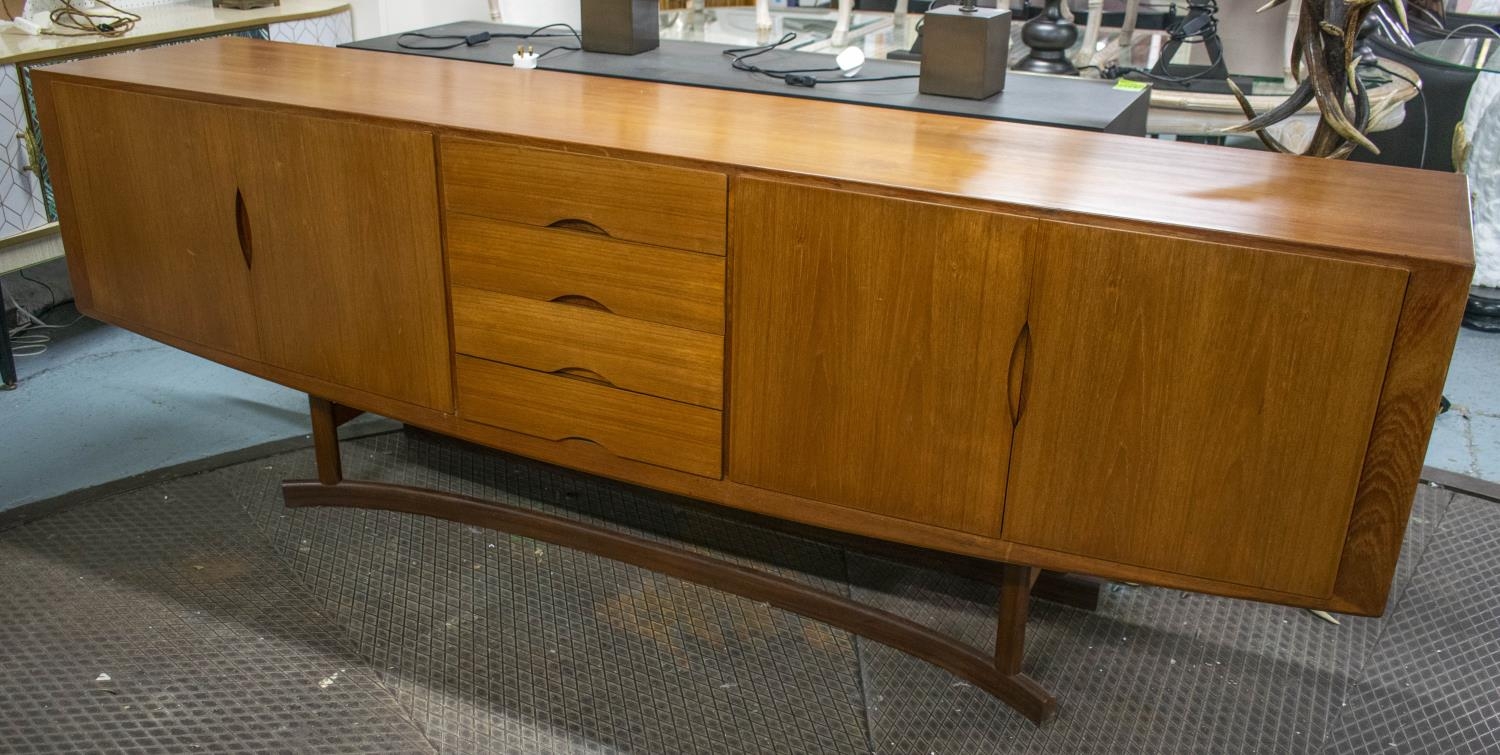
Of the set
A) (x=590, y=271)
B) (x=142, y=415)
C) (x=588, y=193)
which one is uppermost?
(x=588, y=193)

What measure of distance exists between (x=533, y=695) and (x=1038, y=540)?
0.79 meters

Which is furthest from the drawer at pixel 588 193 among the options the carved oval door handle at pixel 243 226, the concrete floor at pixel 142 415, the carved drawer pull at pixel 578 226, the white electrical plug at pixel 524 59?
the concrete floor at pixel 142 415

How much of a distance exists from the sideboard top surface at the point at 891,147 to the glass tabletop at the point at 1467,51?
75cm

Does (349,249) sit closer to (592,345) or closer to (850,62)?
(592,345)

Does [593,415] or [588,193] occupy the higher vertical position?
[588,193]

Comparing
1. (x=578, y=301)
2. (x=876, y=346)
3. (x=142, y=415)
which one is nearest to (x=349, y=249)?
(x=578, y=301)

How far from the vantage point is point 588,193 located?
1716mm

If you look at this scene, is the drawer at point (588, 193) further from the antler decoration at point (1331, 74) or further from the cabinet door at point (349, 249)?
the antler decoration at point (1331, 74)

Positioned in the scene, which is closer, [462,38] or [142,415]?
[462,38]

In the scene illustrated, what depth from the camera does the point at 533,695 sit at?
184cm

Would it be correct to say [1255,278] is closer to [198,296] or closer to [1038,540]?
[1038,540]

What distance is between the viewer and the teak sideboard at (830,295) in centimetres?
141

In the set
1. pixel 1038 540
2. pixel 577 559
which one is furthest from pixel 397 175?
pixel 1038 540

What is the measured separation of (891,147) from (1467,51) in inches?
52.5
